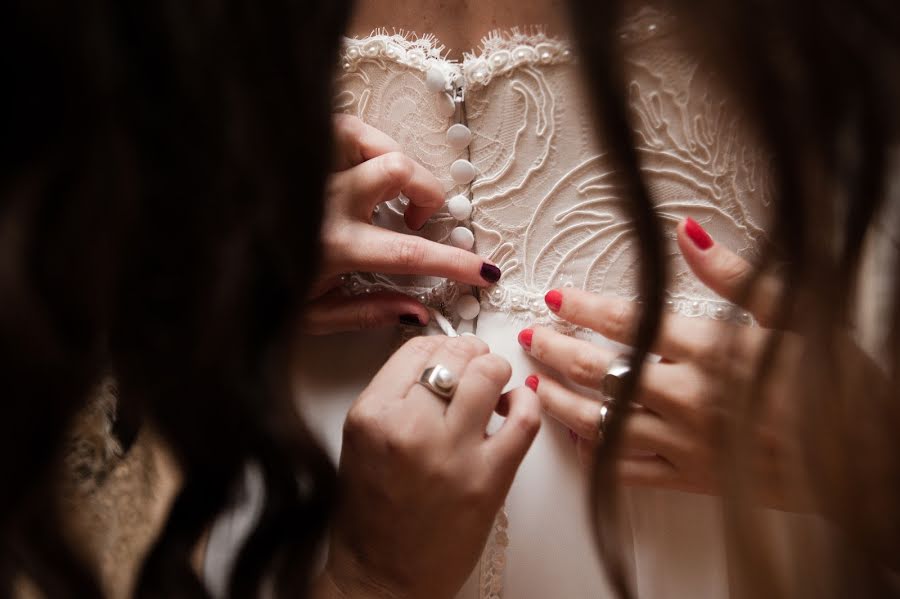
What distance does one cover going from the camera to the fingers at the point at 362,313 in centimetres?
86

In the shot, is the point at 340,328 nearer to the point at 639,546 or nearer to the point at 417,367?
the point at 417,367

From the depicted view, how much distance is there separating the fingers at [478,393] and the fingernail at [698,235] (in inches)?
11.2

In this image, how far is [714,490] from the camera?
79 cm

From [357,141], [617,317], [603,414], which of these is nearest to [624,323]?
[617,317]

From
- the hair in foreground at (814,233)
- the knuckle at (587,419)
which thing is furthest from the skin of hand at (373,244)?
the hair in foreground at (814,233)

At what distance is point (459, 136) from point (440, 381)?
37cm

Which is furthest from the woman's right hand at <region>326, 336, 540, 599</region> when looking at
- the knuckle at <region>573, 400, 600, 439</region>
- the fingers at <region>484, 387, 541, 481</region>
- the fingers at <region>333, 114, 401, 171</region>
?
the fingers at <region>333, 114, 401, 171</region>

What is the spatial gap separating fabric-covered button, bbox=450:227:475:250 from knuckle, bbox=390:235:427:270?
8cm

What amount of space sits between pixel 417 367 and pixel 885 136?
489 millimetres

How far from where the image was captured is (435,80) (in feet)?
2.81

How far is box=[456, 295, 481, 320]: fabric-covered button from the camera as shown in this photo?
0.89 meters

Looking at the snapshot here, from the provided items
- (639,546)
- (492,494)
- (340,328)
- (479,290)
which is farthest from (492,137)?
(639,546)

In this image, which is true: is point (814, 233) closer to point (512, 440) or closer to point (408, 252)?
point (512, 440)

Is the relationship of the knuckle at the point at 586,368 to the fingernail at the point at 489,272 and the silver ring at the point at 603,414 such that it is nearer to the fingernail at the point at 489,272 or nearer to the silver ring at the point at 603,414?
the silver ring at the point at 603,414
